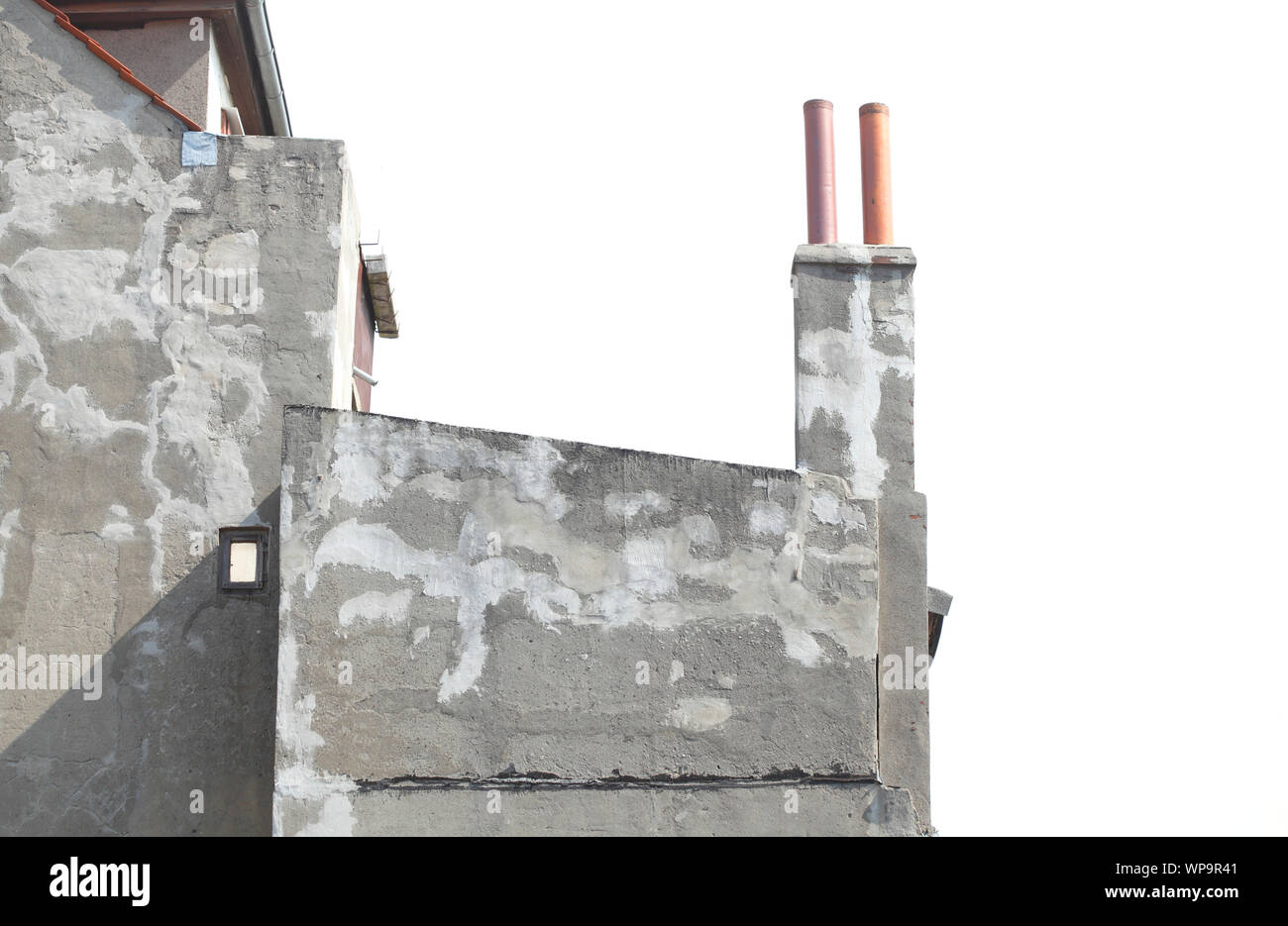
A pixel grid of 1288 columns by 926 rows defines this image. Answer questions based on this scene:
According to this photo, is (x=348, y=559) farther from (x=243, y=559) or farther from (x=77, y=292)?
(x=77, y=292)

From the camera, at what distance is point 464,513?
6953 millimetres

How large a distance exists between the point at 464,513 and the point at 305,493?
0.79 m

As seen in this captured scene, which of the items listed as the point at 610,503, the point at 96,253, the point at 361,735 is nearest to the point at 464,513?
the point at 610,503

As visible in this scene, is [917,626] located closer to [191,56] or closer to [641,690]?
[641,690]

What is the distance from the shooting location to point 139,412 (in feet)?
26.1

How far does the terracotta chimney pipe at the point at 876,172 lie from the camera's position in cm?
812

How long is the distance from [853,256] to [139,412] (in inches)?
163

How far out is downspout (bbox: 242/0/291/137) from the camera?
950cm

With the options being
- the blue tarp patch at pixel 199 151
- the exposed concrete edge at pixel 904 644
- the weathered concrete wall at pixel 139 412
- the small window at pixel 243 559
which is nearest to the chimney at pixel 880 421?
the exposed concrete edge at pixel 904 644

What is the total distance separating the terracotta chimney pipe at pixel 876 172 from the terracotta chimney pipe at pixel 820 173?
0.20 meters

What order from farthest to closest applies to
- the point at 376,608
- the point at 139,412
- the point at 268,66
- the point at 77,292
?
the point at 268,66 → the point at 77,292 → the point at 139,412 → the point at 376,608

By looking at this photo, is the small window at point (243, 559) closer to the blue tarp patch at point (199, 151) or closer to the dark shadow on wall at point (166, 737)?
the dark shadow on wall at point (166, 737)

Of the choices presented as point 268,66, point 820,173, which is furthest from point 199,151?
point 820,173

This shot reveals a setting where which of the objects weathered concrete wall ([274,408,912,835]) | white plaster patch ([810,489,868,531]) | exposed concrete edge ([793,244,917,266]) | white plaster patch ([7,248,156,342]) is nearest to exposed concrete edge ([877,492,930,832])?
white plaster patch ([810,489,868,531])
